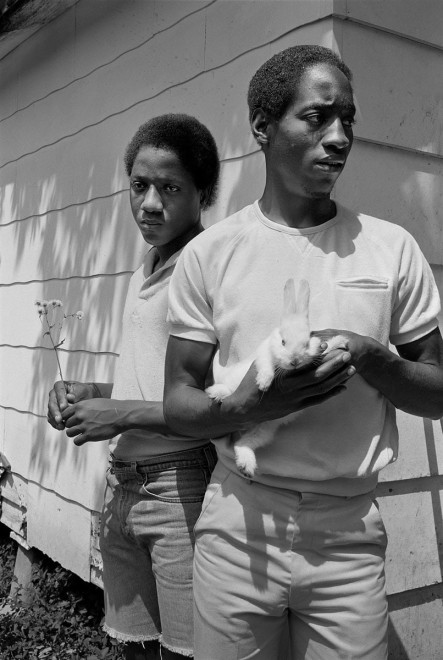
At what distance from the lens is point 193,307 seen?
1.89m

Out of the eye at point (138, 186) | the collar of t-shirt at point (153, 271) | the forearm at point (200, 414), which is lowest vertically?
the forearm at point (200, 414)

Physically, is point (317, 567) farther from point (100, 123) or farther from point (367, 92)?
point (100, 123)

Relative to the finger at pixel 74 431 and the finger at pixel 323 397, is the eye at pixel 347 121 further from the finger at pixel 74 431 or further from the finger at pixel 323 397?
the finger at pixel 74 431

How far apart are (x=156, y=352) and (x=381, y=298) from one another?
31.7 inches

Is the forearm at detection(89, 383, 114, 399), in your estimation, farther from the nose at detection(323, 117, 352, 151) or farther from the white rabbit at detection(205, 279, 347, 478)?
the nose at detection(323, 117, 352, 151)

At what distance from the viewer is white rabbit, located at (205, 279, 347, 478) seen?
5.28 ft

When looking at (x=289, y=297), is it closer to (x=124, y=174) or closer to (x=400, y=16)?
(x=400, y=16)

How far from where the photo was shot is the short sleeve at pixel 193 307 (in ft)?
6.20

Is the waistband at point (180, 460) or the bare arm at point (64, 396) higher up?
the bare arm at point (64, 396)

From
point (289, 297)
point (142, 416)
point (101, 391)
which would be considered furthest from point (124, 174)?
point (289, 297)

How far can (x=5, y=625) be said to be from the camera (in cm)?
419

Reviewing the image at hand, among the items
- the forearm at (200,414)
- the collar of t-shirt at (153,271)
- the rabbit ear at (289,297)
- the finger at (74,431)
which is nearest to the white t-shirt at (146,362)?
the collar of t-shirt at (153,271)

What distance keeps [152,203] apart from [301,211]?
2.07ft

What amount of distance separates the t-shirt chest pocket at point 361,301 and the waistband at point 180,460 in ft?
2.43
